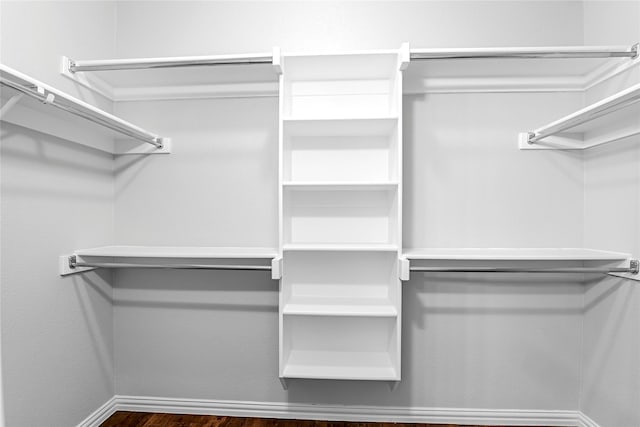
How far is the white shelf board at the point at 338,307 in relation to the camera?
154cm

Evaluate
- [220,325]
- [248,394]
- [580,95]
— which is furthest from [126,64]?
[580,95]

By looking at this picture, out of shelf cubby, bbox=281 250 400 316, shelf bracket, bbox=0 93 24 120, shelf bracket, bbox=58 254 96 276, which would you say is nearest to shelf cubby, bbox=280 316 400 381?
shelf cubby, bbox=281 250 400 316

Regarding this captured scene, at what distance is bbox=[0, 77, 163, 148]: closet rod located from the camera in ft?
3.58

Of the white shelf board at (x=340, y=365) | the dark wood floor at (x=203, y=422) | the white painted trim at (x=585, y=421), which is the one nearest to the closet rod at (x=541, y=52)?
the white shelf board at (x=340, y=365)

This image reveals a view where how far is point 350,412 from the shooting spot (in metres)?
1.82

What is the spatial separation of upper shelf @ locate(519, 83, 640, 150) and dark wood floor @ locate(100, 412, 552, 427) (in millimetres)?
1502

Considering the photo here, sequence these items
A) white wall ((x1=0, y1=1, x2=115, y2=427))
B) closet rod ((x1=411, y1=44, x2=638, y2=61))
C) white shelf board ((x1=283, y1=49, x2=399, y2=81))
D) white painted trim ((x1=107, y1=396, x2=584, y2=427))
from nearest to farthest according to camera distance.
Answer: white wall ((x1=0, y1=1, x2=115, y2=427)) < closet rod ((x1=411, y1=44, x2=638, y2=61)) < white shelf board ((x1=283, y1=49, x2=399, y2=81)) < white painted trim ((x1=107, y1=396, x2=584, y2=427))

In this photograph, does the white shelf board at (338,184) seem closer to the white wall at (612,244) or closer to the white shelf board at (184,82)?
the white shelf board at (184,82)

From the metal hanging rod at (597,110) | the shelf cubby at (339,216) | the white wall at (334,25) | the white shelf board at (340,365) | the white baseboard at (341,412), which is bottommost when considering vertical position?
the white baseboard at (341,412)

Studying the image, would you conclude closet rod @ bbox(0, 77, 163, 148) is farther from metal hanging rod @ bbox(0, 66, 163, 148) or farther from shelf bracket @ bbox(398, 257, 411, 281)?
shelf bracket @ bbox(398, 257, 411, 281)

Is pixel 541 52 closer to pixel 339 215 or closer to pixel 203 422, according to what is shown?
pixel 339 215

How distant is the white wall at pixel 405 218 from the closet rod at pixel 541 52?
1.06 ft

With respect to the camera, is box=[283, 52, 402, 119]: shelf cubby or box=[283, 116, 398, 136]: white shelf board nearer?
box=[283, 116, 398, 136]: white shelf board

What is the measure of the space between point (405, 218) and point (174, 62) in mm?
1291
